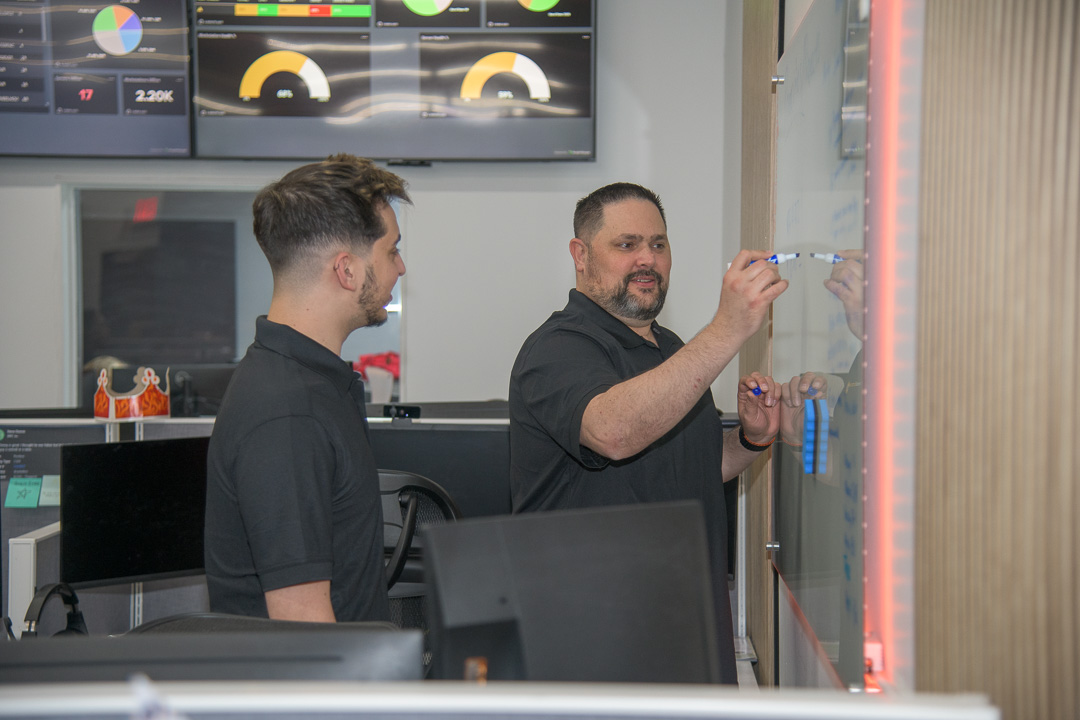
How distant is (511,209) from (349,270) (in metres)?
2.32

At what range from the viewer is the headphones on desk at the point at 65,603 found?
166 centimetres

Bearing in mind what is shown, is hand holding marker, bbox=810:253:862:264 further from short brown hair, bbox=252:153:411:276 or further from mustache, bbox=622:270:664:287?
short brown hair, bbox=252:153:411:276

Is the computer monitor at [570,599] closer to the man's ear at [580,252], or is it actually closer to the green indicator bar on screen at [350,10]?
the man's ear at [580,252]

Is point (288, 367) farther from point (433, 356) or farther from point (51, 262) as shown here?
point (51, 262)

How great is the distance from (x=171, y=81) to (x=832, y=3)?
2.96 metres

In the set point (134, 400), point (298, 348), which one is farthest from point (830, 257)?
point (134, 400)

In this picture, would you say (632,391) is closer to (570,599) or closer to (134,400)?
(570,599)

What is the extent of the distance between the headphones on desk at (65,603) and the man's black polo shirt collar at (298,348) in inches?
35.0

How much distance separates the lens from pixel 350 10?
131 inches

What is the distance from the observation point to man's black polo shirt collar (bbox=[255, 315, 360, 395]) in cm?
122

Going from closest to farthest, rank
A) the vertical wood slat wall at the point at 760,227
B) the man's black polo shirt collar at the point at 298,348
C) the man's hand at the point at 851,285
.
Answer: the man's hand at the point at 851,285
the man's black polo shirt collar at the point at 298,348
the vertical wood slat wall at the point at 760,227

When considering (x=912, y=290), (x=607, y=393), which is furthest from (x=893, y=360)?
Result: (x=607, y=393)

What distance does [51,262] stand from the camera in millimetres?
3578

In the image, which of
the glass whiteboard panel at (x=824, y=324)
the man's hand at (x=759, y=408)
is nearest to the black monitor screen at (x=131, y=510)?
the man's hand at (x=759, y=408)
